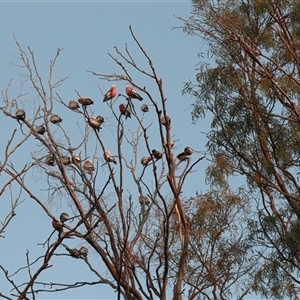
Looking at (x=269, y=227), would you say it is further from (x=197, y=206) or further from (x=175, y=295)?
(x=175, y=295)

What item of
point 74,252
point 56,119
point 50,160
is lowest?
point 74,252

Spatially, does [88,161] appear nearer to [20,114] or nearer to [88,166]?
[88,166]

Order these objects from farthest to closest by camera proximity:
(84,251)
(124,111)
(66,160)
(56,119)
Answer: (56,119) < (66,160) < (84,251) < (124,111)

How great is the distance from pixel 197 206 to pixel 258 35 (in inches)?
59.9

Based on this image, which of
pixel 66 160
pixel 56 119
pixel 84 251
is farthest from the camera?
pixel 56 119

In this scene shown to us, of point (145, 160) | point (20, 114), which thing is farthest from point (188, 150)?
point (20, 114)

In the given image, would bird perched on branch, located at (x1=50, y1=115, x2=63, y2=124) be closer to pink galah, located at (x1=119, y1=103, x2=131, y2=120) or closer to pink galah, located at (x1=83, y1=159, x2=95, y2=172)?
pink galah, located at (x1=83, y1=159, x2=95, y2=172)

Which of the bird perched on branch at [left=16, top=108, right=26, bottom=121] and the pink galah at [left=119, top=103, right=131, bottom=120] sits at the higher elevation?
the bird perched on branch at [left=16, top=108, right=26, bottom=121]

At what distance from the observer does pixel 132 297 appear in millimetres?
3740

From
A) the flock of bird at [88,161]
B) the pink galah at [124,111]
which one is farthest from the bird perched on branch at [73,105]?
the pink galah at [124,111]

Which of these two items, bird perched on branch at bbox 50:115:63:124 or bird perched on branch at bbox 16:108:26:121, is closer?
bird perched on branch at bbox 16:108:26:121

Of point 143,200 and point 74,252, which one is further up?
point 143,200

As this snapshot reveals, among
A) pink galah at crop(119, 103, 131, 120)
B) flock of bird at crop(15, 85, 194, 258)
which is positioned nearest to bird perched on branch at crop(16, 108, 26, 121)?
flock of bird at crop(15, 85, 194, 258)

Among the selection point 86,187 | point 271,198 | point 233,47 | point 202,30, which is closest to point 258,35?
point 233,47
